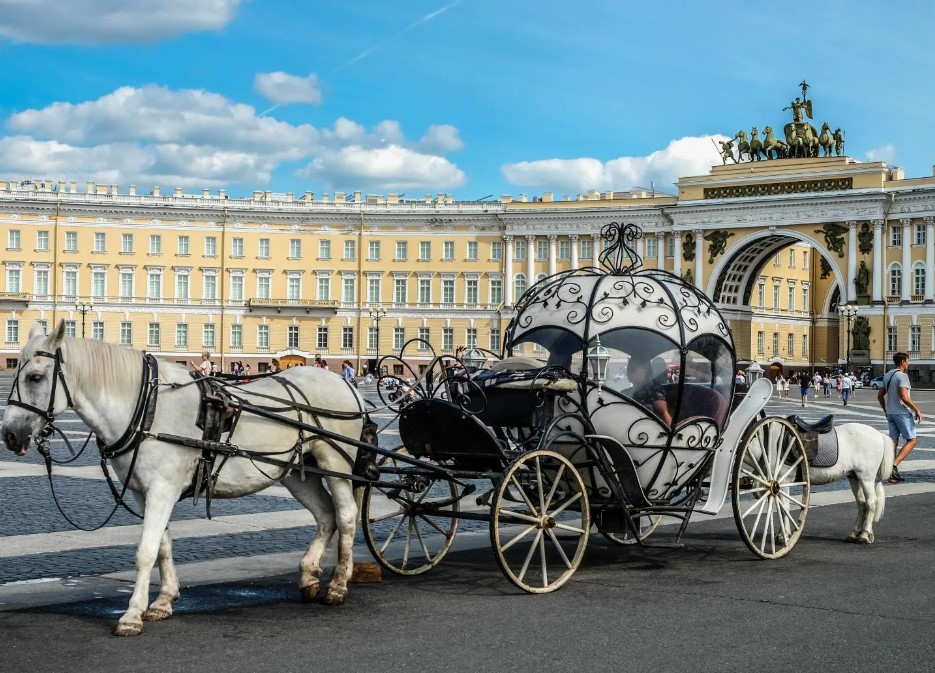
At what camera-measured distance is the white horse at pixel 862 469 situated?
9.73m

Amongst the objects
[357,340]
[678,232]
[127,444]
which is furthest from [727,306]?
[127,444]

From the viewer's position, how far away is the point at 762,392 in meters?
9.05

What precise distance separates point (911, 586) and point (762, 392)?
1862 millimetres

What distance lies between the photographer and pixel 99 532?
31.9ft

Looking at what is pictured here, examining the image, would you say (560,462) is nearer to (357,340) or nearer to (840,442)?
(840,442)

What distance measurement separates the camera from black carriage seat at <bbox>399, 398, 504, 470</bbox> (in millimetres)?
7590

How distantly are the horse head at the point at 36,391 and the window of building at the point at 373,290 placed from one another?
68886 mm

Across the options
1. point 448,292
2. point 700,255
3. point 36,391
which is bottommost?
point 36,391

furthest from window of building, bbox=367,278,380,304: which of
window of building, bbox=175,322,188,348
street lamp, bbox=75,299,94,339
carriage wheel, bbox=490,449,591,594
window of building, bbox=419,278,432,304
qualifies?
carriage wheel, bbox=490,449,591,594

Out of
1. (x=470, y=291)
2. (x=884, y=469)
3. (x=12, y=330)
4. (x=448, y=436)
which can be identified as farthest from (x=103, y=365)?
(x=12, y=330)

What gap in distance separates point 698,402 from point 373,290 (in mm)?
66887

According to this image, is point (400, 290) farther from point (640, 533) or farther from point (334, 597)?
point (334, 597)

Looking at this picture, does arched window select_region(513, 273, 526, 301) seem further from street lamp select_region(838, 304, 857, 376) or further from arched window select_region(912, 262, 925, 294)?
arched window select_region(912, 262, 925, 294)

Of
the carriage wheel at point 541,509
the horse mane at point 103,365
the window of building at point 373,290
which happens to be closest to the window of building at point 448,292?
the window of building at point 373,290
